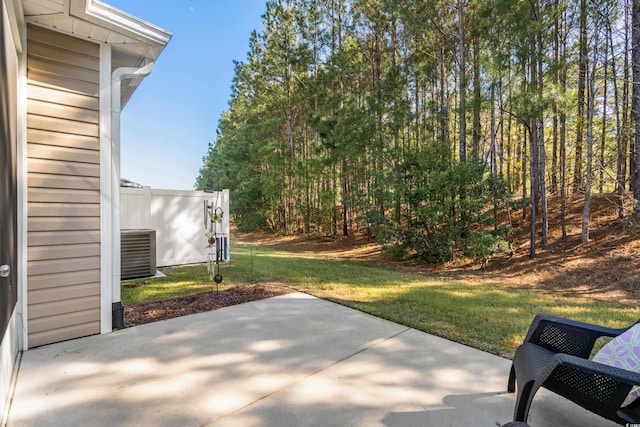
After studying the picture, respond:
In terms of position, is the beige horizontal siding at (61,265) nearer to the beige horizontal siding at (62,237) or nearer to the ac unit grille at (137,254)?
the beige horizontal siding at (62,237)

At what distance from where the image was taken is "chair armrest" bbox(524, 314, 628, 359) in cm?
171

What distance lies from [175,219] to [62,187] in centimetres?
437

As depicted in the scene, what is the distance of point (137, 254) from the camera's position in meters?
5.31

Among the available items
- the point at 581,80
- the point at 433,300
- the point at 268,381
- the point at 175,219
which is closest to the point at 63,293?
the point at 268,381

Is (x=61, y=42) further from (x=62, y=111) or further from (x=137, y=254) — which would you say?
(x=137, y=254)

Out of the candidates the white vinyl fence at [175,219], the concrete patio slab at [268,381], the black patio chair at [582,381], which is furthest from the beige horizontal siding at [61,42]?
A: the black patio chair at [582,381]

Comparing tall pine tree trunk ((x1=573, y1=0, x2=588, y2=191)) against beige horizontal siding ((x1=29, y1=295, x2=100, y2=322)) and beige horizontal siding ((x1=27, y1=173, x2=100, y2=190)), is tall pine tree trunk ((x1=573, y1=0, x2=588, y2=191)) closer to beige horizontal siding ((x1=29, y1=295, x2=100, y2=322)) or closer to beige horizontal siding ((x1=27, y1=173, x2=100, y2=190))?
beige horizontal siding ((x1=27, y1=173, x2=100, y2=190))

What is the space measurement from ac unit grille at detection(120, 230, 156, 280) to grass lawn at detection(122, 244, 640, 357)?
0.36 m

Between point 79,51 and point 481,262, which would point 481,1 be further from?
point 79,51

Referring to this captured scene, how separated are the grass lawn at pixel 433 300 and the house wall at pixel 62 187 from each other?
1.30 m

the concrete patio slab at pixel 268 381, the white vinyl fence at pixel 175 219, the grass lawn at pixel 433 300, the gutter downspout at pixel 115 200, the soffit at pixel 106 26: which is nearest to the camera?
the concrete patio slab at pixel 268 381

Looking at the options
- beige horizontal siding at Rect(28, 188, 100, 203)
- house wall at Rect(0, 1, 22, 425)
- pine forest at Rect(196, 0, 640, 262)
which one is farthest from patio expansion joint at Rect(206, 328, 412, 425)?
pine forest at Rect(196, 0, 640, 262)

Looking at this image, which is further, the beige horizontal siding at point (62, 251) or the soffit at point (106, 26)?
the beige horizontal siding at point (62, 251)

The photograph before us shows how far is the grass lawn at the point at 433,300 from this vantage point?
2.99 metres
